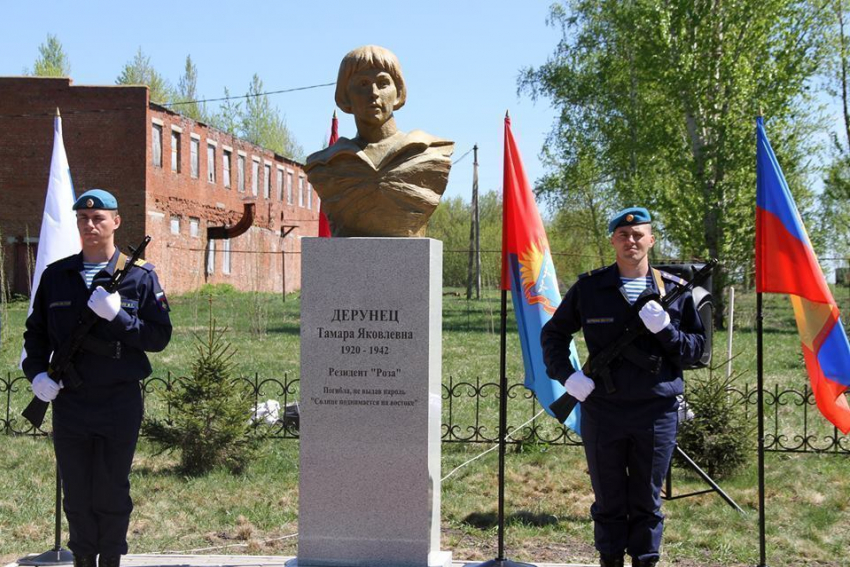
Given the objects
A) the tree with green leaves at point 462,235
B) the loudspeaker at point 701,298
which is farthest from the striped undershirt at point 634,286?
the tree with green leaves at point 462,235

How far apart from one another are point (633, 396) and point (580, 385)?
Answer: 0.83ft

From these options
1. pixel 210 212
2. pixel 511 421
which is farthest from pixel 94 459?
pixel 210 212

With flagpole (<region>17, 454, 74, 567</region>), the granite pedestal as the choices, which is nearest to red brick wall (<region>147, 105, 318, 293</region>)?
flagpole (<region>17, 454, 74, 567</region>)

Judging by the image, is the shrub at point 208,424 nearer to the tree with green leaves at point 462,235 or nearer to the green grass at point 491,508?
the green grass at point 491,508

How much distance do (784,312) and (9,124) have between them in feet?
80.5

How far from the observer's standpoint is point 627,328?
4.54m

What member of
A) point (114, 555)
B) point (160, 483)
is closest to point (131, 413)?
point (114, 555)

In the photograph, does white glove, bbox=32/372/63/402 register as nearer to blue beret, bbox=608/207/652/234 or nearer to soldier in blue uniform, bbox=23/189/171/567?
soldier in blue uniform, bbox=23/189/171/567

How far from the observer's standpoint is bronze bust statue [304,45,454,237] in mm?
5152

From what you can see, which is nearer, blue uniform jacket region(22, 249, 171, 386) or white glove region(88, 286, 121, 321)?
white glove region(88, 286, 121, 321)

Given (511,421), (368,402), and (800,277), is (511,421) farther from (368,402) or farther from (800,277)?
(368,402)

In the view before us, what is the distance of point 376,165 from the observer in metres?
5.15

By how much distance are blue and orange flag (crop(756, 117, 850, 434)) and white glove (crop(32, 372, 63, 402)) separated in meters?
3.82

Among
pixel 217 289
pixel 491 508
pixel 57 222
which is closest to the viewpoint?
pixel 57 222
